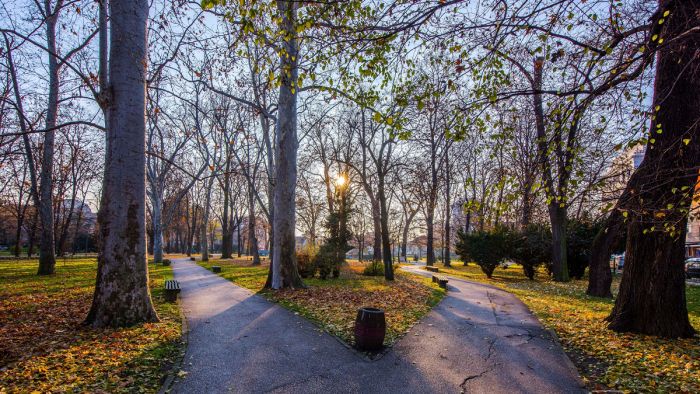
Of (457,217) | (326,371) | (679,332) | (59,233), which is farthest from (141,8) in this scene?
(457,217)

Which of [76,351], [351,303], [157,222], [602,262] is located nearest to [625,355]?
[351,303]

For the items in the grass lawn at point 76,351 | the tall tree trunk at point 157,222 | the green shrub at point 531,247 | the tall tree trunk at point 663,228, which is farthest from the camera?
the tall tree trunk at point 157,222

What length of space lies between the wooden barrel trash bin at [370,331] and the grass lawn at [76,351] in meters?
2.80

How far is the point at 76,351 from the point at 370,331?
173 inches

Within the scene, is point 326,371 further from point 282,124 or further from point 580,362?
point 282,124

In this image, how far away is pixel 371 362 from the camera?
17.2 ft

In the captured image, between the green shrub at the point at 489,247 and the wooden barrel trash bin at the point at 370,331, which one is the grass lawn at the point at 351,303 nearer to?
the wooden barrel trash bin at the point at 370,331

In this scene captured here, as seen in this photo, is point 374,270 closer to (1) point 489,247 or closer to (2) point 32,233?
(1) point 489,247

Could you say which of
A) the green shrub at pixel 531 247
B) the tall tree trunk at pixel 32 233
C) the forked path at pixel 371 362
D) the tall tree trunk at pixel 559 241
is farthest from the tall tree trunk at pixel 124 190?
the tall tree trunk at pixel 32 233

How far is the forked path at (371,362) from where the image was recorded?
4.47 metres

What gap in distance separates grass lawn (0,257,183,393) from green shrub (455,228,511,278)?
1660 cm

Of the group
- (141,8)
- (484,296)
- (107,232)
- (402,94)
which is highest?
(141,8)

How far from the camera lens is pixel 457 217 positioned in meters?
47.9

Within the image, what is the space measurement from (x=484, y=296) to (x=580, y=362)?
6668 millimetres
